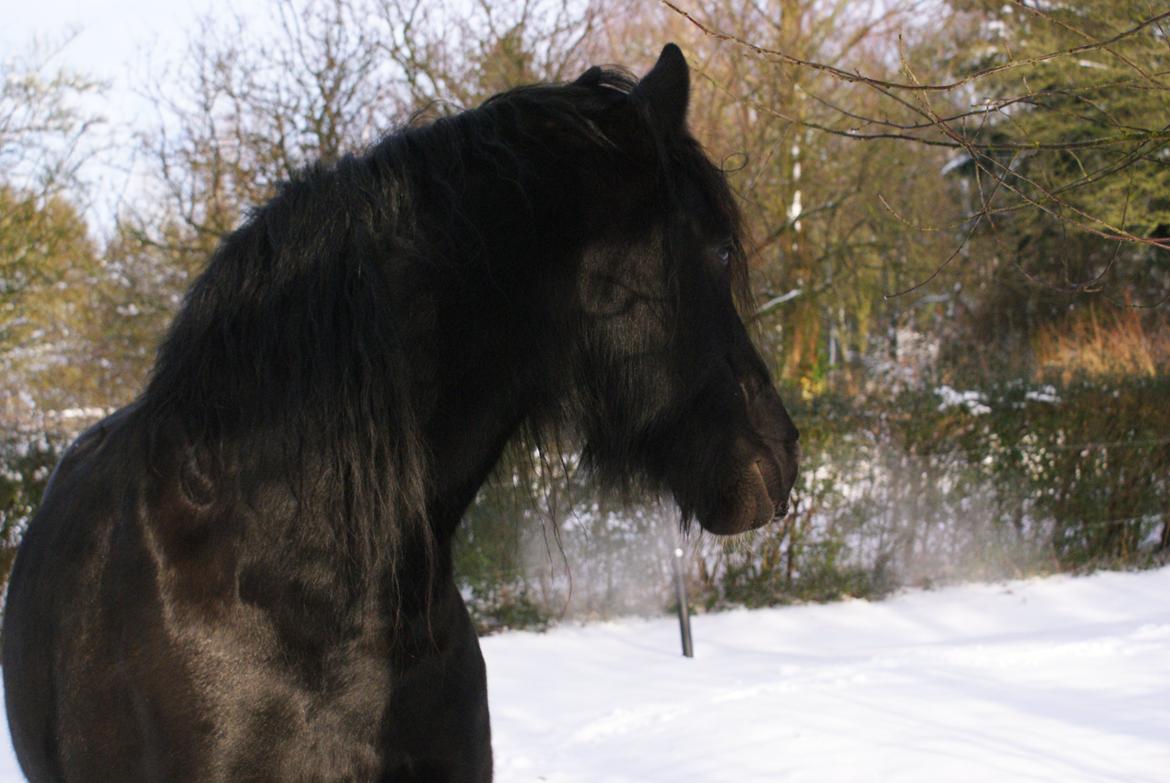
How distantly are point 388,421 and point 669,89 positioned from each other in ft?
2.95

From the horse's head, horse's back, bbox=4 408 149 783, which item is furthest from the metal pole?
the horse's head

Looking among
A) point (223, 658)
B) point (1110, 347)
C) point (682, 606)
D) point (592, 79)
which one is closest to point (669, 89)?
point (592, 79)

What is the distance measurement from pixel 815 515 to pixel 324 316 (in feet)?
24.2

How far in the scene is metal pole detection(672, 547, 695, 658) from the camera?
7.04 meters

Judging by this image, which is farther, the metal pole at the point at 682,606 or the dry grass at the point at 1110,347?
the dry grass at the point at 1110,347

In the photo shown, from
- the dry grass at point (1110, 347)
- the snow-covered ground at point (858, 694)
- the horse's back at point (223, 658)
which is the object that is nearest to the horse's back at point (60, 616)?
the horse's back at point (223, 658)

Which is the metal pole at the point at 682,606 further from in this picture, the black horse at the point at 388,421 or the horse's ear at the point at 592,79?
the horse's ear at the point at 592,79

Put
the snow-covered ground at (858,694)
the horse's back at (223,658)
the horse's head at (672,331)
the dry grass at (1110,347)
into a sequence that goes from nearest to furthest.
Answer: the horse's back at (223,658) < the horse's head at (672,331) < the snow-covered ground at (858,694) < the dry grass at (1110,347)

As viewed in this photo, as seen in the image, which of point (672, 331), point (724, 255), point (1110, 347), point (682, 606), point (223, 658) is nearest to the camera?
point (223, 658)

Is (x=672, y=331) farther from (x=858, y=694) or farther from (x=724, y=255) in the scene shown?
(x=858, y=694)

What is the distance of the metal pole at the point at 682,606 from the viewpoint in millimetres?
7035

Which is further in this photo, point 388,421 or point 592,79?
point 592,79

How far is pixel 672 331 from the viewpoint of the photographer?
2150mm

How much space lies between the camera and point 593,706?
6.12 metres
